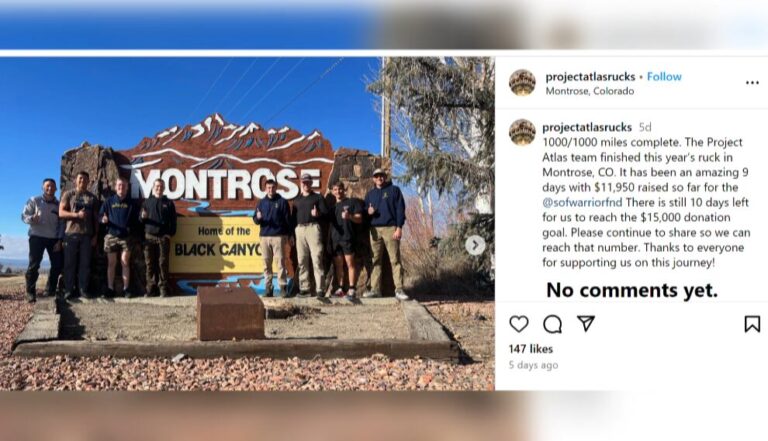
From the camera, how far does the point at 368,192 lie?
188 inches

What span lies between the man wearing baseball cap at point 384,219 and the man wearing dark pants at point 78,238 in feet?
A: 6.56

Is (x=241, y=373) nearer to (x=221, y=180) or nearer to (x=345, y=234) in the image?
(x=345, y=234)

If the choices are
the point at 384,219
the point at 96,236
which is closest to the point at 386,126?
the point at 384,219

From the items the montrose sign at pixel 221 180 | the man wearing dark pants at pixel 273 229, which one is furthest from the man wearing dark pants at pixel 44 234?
the man wearing dark pants at pixel 273 229

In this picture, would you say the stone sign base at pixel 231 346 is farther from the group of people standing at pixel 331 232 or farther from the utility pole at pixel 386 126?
the utility pole at pixel 386 126

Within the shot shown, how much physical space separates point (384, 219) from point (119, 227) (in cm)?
194

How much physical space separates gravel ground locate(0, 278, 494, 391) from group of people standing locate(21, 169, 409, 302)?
59 cm

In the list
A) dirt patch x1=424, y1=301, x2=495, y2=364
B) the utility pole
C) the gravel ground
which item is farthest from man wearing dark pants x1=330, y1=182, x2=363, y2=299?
the gravel ground

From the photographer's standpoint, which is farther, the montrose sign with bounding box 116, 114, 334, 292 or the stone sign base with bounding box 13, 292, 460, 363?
the montrose sign with bounding box 116, 114, 334, 292

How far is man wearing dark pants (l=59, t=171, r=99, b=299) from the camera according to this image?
14.7ft

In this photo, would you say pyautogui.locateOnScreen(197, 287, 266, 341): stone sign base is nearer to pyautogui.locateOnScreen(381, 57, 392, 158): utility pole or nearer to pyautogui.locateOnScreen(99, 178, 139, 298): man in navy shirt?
pyautogui.locateOnScreen(99, 178, 139, 298): man in navy shirt
